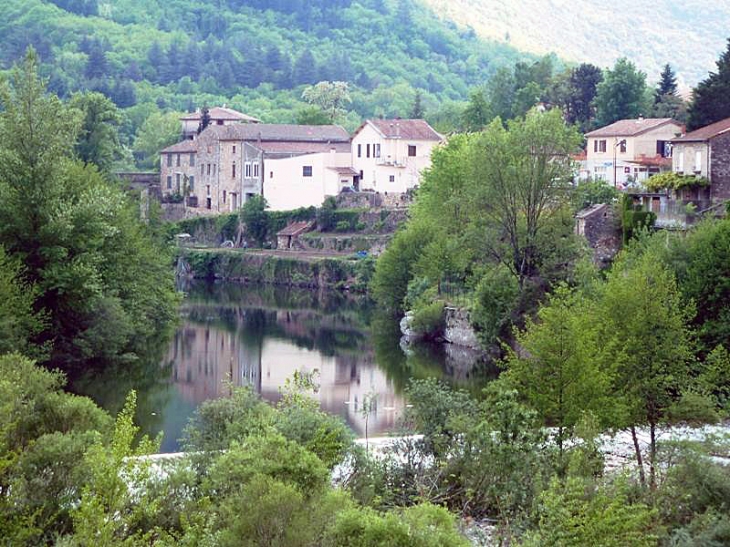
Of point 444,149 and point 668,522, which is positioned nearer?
point 668,522

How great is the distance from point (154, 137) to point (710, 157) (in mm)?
80121

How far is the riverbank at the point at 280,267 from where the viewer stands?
72.6 meters

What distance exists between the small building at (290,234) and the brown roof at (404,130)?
7.56 meters

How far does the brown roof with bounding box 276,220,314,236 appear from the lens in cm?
8256

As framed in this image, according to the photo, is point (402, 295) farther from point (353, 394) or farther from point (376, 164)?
point (376, 164)

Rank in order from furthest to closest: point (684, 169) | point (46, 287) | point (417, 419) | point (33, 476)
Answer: point (684, 169)
point (46, 287)
point (417, 419)
point (33, 476)

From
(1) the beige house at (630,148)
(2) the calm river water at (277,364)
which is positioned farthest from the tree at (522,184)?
(1) the beige house at (630,148)

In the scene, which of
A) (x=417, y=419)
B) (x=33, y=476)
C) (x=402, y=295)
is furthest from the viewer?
(x=402, y=295)

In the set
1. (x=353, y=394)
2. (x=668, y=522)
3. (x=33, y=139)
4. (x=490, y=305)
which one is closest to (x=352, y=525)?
(x=668, y=522)

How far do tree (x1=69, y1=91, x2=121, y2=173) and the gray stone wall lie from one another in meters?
30.4

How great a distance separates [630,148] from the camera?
69.2m

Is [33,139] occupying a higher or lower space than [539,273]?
higher

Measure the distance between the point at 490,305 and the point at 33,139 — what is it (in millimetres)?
16968

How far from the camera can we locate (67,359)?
131 ft
